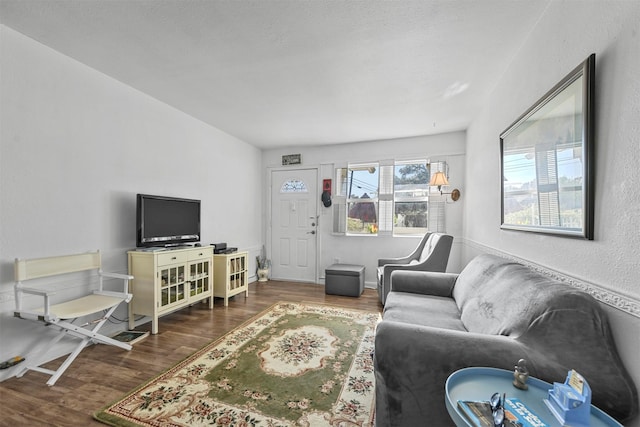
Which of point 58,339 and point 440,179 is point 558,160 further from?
point 58,339

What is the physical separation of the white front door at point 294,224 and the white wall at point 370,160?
0.15 meters

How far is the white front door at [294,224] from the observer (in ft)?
16.5

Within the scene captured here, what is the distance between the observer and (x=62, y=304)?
2.21m

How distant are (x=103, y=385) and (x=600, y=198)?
10.2ft

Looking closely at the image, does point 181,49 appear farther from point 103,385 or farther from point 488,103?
point 488,103

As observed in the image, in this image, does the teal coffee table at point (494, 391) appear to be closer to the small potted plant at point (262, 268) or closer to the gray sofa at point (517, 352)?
the gray sofa at point (517, 352)

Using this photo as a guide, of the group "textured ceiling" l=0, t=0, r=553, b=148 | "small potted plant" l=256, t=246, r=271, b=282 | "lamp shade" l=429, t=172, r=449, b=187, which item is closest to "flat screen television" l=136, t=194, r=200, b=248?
"textured ceiling" l=0, t=0, r=553, b=148

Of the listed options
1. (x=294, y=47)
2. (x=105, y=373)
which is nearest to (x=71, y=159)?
(x=105, y=373)

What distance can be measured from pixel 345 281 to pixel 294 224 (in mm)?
1592

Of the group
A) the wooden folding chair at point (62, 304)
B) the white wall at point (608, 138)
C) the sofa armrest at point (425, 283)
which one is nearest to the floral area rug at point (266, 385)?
the sofa armrest at point (425, 283)

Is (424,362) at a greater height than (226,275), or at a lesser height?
greater

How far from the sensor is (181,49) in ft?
7.13

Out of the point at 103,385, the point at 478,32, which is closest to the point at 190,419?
the point at 103,385

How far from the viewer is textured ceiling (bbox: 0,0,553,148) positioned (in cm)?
176
